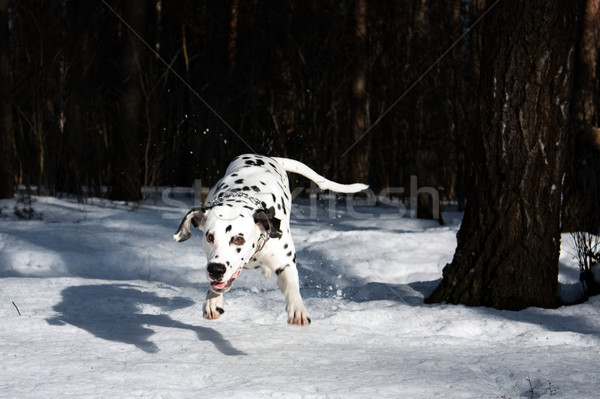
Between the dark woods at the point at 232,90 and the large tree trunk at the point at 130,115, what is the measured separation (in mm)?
30

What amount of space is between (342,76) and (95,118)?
6.68 meters

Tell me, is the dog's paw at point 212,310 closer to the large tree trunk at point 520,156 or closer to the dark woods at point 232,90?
the large tree trunk at point 520,156

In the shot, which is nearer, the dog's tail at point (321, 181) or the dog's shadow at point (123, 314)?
the dog's shadow at point (123, 314)

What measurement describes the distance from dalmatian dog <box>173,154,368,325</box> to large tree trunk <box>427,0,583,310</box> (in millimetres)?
1806

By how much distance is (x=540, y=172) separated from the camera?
5.61 metres

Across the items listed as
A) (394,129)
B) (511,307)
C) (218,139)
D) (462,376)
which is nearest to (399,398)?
(462,376)

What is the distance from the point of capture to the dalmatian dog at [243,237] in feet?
14.4

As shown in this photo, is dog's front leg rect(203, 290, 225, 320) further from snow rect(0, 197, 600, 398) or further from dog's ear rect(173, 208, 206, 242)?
dog's ear rect(173, 208, 206, 242)

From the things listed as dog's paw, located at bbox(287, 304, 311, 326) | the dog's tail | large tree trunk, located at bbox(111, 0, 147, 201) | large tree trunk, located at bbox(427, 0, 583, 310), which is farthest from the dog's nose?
large tree trunk, located at bbox(111, 0, 147, 201)

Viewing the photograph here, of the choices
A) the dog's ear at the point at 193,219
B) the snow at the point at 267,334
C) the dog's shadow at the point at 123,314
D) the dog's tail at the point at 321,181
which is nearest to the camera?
the snow at the point at 267,334

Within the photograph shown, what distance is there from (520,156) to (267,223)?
232 centimetres

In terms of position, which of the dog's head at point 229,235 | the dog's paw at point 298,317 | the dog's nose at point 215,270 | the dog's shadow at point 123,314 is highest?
the dog's head at point 229,235

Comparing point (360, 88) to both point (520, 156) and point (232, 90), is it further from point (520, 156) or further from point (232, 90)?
point (520, 156)

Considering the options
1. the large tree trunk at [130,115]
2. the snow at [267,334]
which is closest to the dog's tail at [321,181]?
the snow at [267,334]
